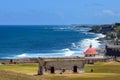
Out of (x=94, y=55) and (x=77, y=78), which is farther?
(x=94, y=55)

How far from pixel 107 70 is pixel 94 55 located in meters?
19.4

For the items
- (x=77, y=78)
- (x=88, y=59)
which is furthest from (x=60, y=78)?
(x=88, y=59)

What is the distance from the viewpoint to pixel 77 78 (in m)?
55.8

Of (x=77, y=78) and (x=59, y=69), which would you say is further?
(x=59, y=69)

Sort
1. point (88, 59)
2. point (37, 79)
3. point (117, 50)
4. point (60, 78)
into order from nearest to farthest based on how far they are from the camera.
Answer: point (37, 79) → point (60, 78) → point (88, 59) → point (117, 50)

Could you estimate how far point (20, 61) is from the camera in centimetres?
8600

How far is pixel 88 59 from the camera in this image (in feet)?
272

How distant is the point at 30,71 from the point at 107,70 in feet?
34.8

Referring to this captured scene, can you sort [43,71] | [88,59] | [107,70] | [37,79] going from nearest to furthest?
1. [37,79]
2. [43,71]
3. [107,70]
4. [88,59]

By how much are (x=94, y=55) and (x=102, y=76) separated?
2994cm

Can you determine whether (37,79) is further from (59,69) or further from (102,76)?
(59,69)

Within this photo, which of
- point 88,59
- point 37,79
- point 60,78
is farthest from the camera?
point 88,59

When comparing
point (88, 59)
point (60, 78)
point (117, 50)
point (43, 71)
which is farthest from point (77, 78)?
point (117, 50)

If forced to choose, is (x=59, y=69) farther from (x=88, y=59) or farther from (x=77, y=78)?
(x=88, y=59)
